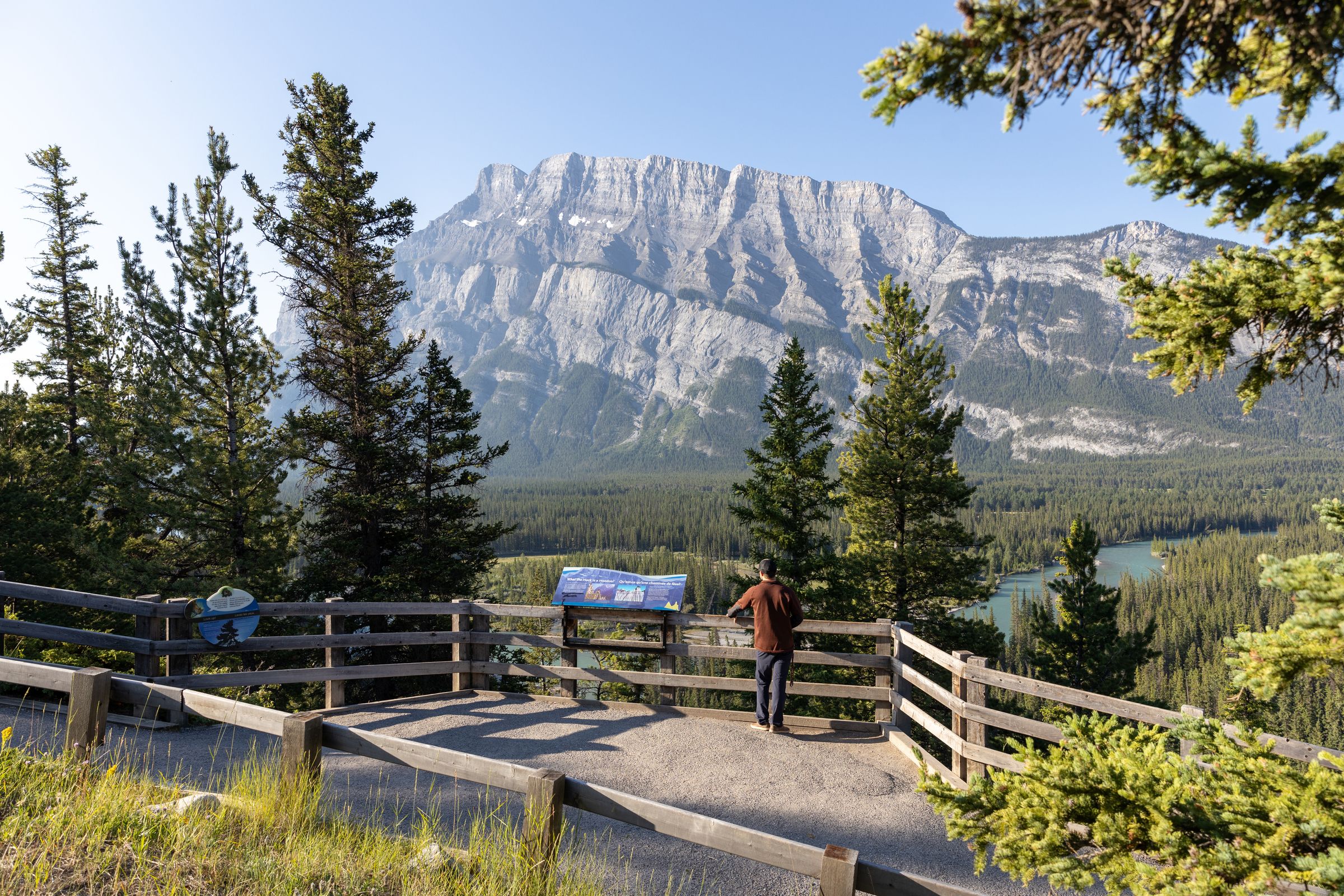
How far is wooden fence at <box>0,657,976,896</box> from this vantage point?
338 cm

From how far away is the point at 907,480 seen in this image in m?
25.0

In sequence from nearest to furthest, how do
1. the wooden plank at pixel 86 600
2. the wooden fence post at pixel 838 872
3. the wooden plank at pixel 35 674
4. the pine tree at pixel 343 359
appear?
the wooden fence post at pixel 838 872
the wooden plank at pixel 35 674
the wooden plank at pixel 86 600
the pine tree at pixel 343 359

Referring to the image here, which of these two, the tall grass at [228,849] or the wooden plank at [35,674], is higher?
the wooden plank at [35,674]

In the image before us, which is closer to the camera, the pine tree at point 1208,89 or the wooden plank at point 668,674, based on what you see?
the pine tree at point 1208,89

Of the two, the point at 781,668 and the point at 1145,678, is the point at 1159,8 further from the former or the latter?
the point at 1145,678

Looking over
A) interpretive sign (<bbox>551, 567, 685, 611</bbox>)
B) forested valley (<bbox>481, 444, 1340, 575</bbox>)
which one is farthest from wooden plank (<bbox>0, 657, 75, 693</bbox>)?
forested valley (<bbox>481, 444, 1340, 575</bbox>)

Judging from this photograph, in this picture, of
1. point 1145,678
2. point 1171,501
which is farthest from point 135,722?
point 1171,501

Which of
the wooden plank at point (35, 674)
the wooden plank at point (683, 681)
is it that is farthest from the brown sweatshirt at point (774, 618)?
the wooden plank at point (35, 674)

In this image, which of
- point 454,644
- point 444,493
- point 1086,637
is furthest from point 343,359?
point 1086,637

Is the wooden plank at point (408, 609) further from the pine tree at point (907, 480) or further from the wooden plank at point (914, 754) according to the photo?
the pine tree at point (907, 480)

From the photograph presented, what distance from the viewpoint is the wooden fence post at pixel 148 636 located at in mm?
8125

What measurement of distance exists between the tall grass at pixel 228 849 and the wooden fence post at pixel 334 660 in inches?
165

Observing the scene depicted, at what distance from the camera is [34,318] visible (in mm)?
22094

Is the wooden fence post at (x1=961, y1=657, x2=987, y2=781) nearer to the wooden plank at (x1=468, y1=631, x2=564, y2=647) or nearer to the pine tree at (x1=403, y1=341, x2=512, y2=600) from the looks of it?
the wooden plank at (x1=468, y1=631, x2=564, y2=647)
